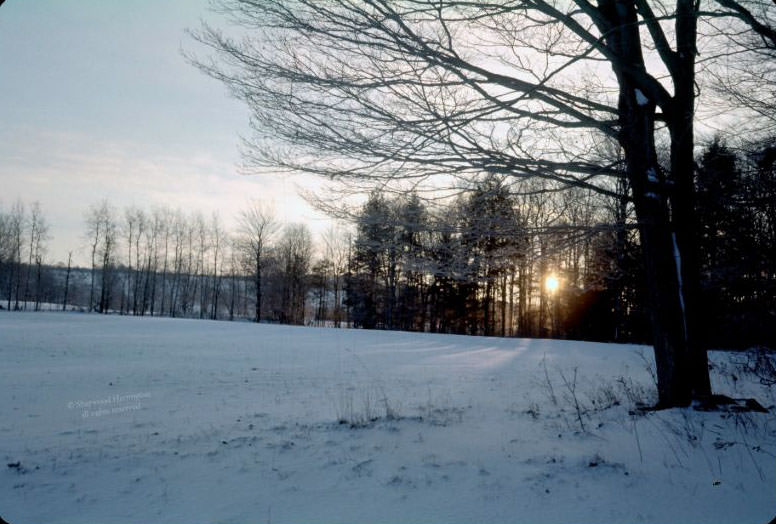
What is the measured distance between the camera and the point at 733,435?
169 inches

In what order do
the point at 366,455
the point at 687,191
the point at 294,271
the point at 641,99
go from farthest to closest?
the point at 294,271
the point at 641,99
the point at 687,191
the point at 366,455

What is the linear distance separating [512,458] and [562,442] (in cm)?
82

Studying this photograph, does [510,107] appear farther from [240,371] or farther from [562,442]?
[240,371]

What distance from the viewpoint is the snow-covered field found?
3178 millimetres

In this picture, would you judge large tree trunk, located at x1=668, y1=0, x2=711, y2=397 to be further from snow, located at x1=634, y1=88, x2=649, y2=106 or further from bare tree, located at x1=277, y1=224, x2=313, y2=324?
bare tree, located at x1=277, y1=224, x2=313, y2=324

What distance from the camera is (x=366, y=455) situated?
14.3 ft

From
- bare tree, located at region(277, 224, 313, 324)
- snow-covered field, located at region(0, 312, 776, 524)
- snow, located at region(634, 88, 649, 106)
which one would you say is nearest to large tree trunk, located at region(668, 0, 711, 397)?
snow, located at region(634, 88, 649, 106)

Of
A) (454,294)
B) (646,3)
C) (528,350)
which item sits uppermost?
(646,3)

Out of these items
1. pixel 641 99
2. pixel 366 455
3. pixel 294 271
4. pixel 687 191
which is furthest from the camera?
pixel 294 271

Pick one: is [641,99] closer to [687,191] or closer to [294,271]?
[687,191]

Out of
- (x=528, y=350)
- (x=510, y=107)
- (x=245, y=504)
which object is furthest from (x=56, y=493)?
(x=528, y=350)

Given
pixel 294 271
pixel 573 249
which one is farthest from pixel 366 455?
pixel 294 271

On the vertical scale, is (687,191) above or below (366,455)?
above

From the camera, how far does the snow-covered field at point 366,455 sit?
3178 mm
